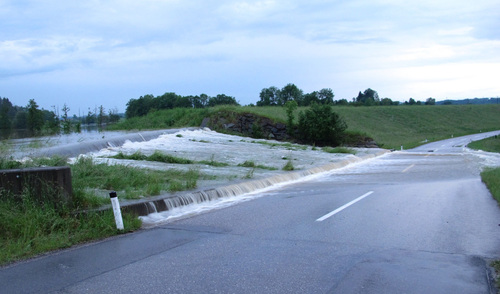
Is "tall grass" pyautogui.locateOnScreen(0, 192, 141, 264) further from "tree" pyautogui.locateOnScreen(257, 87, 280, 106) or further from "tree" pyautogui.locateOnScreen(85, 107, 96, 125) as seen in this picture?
"tree" pyautogui.locateOnScreen(257, 87, 280, 106)

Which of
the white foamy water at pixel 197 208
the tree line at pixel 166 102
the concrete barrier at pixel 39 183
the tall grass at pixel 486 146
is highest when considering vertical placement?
the tree line at pixel 166 102

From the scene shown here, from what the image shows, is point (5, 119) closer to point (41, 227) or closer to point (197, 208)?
point (197, 208)

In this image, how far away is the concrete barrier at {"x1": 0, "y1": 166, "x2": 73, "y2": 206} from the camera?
25.1 ft

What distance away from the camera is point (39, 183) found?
7824 millimetres

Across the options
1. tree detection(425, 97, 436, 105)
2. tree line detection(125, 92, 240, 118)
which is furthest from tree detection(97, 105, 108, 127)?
tree detection(425, 97, 436, 105)

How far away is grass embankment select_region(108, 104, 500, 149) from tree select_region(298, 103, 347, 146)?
9.02 feet

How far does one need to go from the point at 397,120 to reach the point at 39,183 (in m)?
89.8

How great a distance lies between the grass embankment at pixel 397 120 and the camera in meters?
49.2

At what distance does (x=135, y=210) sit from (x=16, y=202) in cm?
229

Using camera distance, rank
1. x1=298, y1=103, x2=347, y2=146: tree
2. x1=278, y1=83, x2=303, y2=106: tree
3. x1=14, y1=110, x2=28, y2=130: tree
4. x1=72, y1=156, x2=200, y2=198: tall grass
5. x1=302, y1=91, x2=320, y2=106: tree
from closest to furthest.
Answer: x1=72, y1=156, x2=200, y2=198: tall grass, x1=14, y1=110, x2=28, y2=130: tree, x1=298, y1=103, x2=347, y2=146: tree, x1=302, y1=91, x2=320, y2=106: tree, x1=278, y1=83, x2=303, y2=106: tree

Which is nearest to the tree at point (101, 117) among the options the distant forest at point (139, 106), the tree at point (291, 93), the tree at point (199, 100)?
the distant forest at point (139, 106)

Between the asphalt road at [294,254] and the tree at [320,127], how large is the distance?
34072 mm

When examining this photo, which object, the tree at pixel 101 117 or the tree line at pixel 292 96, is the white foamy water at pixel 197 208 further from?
the tree line at pixel 292 96

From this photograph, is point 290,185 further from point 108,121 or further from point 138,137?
point 108,121
